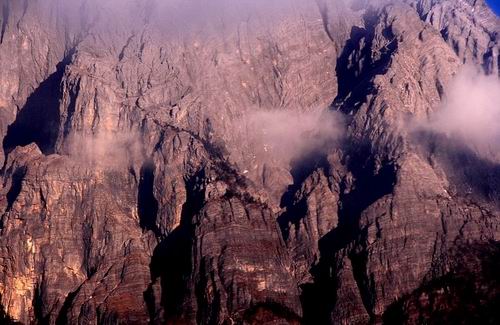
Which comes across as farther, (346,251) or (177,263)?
(346,251)

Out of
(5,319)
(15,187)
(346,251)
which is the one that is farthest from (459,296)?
(15,187)

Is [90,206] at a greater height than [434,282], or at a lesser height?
greater

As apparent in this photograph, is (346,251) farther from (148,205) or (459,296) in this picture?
(148,205)

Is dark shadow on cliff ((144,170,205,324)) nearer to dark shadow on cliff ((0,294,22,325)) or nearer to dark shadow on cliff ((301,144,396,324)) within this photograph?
dark shadow on cliff ((301,144,396,324))

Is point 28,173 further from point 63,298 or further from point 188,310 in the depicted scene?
point 188,310

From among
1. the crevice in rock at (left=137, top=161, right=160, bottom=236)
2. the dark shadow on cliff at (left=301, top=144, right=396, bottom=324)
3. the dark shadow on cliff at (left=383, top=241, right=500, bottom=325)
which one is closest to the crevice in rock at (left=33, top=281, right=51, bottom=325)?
the crevice in rock at (left=137, top=161, right=160, bottom=236)

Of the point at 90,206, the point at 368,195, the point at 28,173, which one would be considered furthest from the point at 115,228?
the point at 368,195
